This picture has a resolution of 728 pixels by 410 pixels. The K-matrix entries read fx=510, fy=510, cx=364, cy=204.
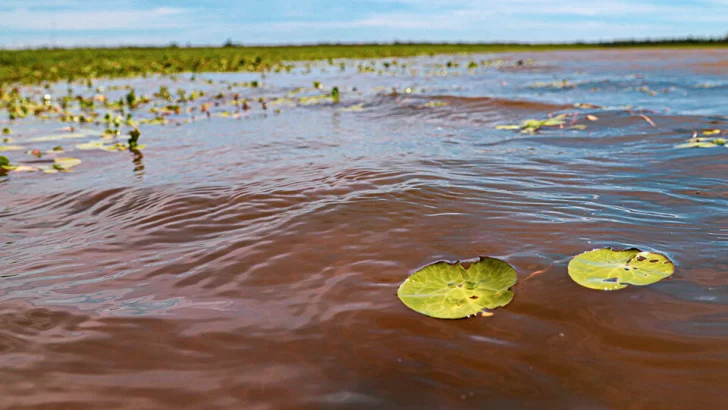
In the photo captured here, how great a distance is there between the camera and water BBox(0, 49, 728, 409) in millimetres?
1458

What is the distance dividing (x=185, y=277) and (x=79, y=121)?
716 centimetres

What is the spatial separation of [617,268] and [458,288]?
64 cm

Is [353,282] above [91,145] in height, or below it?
below

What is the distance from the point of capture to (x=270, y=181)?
3.65 m

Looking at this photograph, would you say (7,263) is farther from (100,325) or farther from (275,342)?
(275,342)

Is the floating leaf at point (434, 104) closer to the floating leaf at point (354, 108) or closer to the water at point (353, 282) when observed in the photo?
the floating leaf at point (354, 108)

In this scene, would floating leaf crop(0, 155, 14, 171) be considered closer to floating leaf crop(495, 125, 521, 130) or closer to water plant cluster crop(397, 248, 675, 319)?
water plant cluster crop(397, 248, 675, 319)

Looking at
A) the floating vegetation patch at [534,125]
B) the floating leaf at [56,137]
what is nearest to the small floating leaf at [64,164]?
the floating leaf at [56,137]

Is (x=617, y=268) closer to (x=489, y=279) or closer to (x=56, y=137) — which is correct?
(x=489, y=279)

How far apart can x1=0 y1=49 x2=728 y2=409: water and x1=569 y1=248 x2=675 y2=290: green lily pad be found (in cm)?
5

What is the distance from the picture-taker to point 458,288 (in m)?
1.90

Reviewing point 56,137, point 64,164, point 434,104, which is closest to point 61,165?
point 64,164

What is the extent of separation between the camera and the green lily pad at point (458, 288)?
1.79m

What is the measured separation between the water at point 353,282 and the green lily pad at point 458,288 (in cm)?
5
